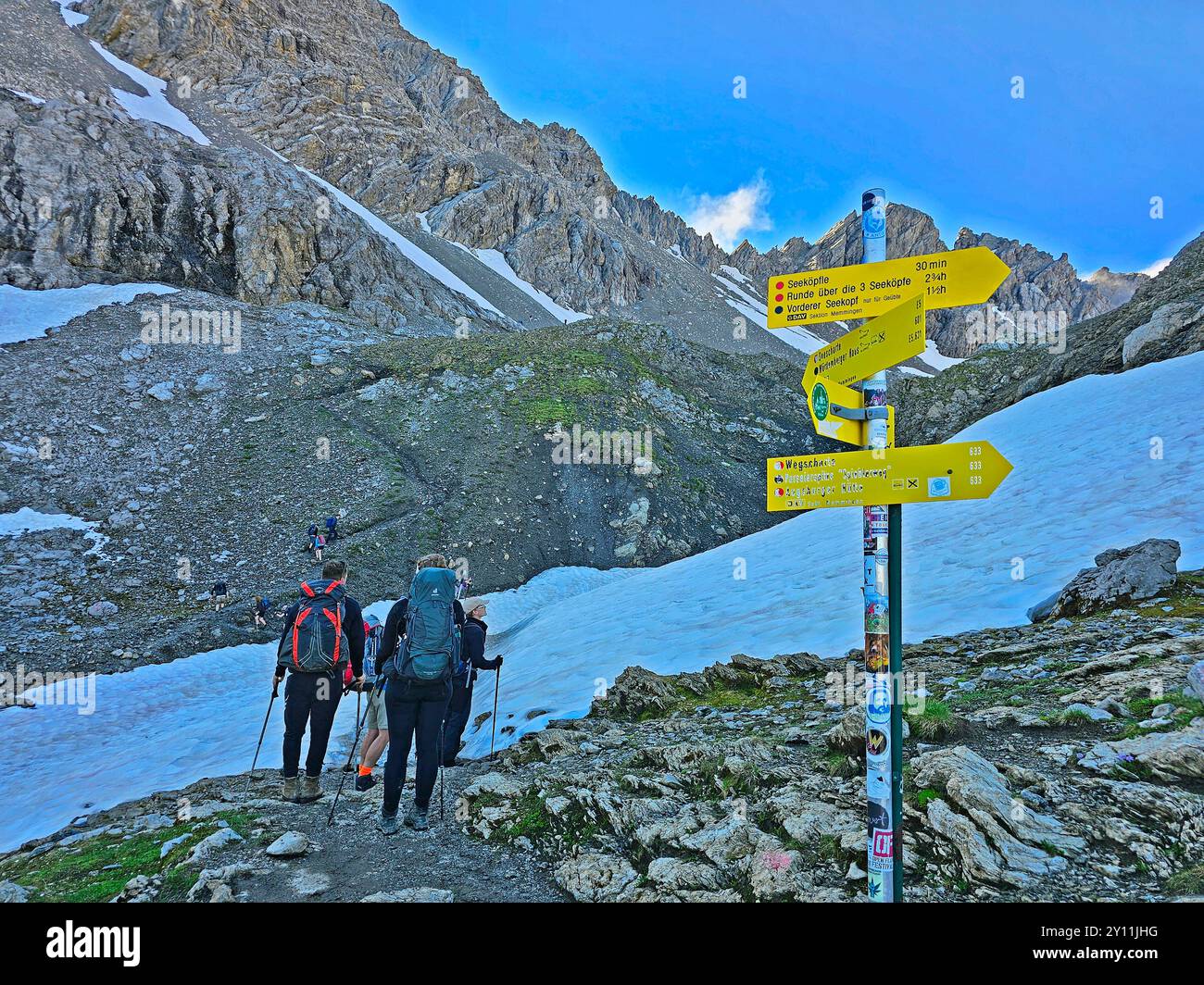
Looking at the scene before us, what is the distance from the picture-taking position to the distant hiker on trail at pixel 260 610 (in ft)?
62.5

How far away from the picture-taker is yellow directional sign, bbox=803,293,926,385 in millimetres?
3559

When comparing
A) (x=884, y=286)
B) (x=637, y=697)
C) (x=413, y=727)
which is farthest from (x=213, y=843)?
(x=884, y=286)

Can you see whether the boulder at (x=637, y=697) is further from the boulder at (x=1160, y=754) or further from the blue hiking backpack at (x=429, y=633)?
the boulder at (x=1160, y=754)

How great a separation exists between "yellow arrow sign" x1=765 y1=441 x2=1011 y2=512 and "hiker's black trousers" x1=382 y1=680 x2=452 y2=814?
399 cm

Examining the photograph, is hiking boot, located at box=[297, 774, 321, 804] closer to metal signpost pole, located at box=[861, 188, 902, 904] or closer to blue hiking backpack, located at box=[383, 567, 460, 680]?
blue hiking backpack, located at box=[383, 567, 460, 680]

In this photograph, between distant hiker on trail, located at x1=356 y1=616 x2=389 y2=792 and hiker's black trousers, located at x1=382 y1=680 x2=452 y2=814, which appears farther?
distant hiker on trail, located at x1=356 y1=616 x2=389 y2=792

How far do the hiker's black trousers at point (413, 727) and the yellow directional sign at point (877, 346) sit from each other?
452cm

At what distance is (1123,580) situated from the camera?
8906 mm

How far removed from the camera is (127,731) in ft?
43.3

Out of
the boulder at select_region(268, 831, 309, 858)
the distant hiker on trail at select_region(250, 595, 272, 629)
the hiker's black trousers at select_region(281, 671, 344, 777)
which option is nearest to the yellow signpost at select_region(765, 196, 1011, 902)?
the boulder at select_region(268, 831, 309, 858)

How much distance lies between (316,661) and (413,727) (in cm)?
155

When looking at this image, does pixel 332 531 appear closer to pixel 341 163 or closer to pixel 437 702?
pixel 437 702
